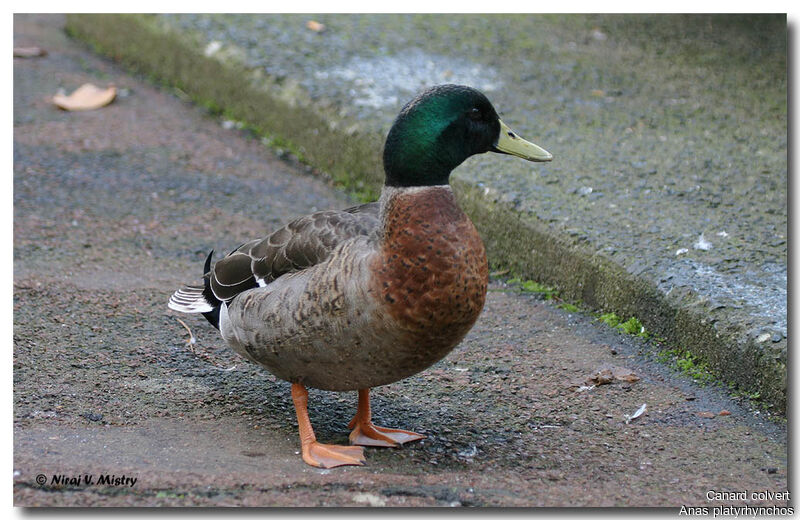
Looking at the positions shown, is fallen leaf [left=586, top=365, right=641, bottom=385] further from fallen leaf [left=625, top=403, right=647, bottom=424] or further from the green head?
the green head

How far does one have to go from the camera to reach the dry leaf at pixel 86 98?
22.5 ft

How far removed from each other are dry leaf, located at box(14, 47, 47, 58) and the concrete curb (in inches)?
21.2

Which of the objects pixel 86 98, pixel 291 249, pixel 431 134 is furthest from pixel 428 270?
pixel 86 98

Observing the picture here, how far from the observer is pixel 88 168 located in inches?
238

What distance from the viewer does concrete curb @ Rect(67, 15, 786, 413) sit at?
12.4 feet

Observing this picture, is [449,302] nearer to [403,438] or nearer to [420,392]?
[403,438]

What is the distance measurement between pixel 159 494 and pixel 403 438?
96 centimetres

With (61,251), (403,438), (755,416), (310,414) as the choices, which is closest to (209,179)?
(61,251)

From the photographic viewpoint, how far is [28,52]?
7703 mm

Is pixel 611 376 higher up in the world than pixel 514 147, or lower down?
lower down

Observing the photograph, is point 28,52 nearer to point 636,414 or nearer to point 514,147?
point 514,147

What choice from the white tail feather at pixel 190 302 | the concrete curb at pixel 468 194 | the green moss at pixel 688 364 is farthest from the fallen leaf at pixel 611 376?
the white tail feather at pixel 190 302

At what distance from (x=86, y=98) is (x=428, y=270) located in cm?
480

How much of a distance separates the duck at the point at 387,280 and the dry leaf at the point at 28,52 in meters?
5.16
